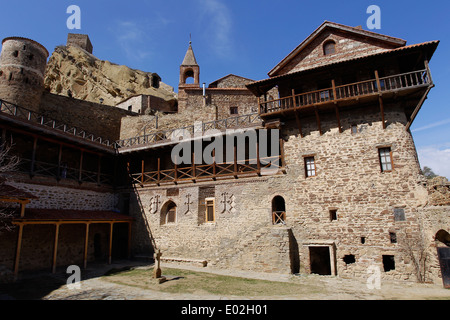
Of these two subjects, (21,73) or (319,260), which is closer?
(319,260)

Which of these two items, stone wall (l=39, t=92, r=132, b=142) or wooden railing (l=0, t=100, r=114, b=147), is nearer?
wooden railing (l=0, t=100, r=114, b=147)

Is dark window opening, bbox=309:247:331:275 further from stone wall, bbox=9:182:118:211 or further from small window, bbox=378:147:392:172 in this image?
stone wall, bbox=9:182:118:211

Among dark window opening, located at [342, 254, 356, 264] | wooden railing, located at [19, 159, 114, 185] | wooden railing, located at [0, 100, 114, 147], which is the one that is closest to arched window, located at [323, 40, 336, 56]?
dark window opening, located at [342, 254, 356, 264]

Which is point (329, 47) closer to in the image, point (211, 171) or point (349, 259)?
point (211, 171)

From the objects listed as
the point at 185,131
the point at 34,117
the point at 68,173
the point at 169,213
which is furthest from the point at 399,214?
the point at 34,117

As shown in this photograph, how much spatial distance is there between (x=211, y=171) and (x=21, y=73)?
763 inches

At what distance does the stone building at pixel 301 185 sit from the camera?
11.8 meters

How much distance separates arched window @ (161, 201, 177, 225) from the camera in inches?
690

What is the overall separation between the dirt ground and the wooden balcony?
324 inches

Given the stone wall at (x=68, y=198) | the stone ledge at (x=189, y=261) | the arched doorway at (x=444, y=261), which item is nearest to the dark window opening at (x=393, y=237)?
the arched doorway at (x=444, y=261)

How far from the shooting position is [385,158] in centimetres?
1255

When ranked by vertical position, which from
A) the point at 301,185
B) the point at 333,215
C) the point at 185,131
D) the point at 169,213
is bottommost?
the point at 333,215

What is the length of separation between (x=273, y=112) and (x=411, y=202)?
7623 millimetres

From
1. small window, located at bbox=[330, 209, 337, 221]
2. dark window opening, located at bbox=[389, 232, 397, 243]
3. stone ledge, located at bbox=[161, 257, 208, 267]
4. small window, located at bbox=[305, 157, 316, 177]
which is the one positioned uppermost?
small window, located at bbox=[305, 157, 316, 177]
